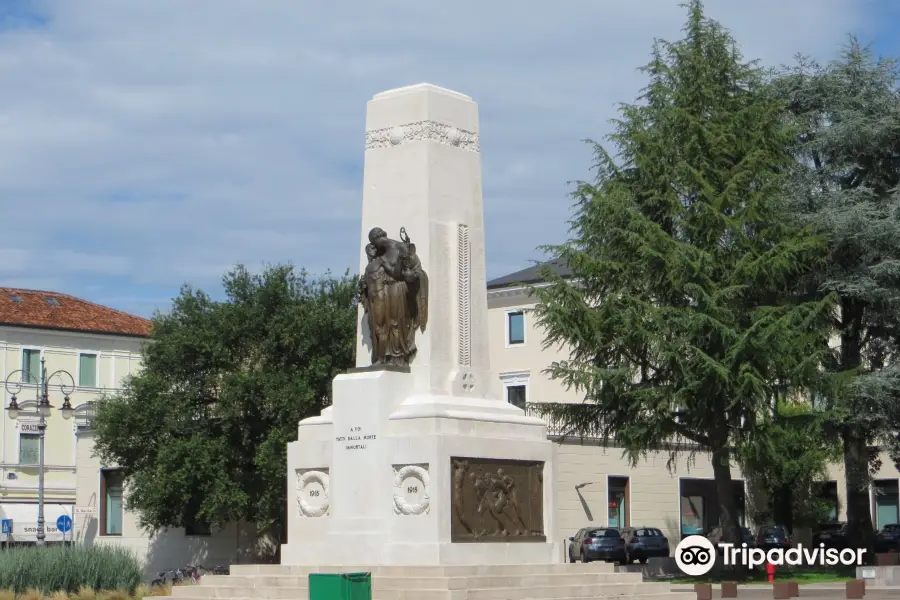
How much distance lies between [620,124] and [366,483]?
21.6 meters

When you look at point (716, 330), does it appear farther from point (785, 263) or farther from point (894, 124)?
point (894, 124)

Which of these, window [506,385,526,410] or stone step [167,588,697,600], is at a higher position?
window [506,385,526,410]

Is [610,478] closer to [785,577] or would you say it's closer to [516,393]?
[785,577]

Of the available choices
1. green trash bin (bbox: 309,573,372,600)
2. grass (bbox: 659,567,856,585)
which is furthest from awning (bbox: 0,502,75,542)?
green trash bin (bbox: 309,573,372,600)

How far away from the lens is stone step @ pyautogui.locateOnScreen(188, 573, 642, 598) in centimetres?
2195

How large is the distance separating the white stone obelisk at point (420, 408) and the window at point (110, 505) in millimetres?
32152

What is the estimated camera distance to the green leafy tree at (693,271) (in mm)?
39906

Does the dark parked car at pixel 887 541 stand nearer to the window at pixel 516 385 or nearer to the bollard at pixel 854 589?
the window at pixel 516 385

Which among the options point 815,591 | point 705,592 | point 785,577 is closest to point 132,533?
point 785,577

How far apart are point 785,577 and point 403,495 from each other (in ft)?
66.1

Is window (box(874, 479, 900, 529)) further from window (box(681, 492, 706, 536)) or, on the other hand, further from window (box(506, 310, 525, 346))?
window (box(506, 310, 525, 346))

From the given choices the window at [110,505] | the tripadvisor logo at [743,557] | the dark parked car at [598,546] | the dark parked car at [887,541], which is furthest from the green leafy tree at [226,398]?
the dark parked car at [887,541]

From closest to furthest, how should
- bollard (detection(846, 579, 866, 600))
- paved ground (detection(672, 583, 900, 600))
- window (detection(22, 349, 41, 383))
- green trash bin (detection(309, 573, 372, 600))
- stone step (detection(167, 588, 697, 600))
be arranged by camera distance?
green trash bin (detection(309, 573, 372, 600)), stone step (detection(167, 588, 697, 600)), bollard (detection(846, 579, 866, 600)), paved ground (detection(672, 583, 900, 600)), window (detection(22, 349, 41, 383))

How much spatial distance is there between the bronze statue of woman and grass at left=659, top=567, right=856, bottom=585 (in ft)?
56.0
